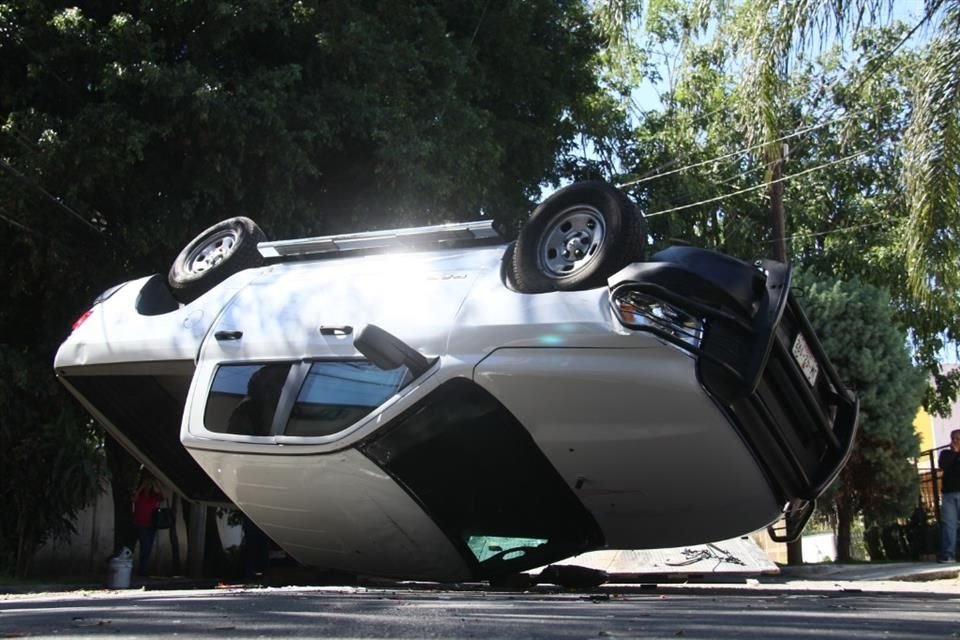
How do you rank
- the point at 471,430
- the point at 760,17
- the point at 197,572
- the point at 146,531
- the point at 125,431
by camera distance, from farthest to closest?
1. the point at 197,572
2. the point at 146,531
3. the point at 760,17
4. the point at 125,431
5. the point at 471,430

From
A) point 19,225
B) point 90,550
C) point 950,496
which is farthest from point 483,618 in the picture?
point 90,550

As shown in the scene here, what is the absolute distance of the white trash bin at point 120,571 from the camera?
39.5 feet

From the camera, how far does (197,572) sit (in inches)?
600

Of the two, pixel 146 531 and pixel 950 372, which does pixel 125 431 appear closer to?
pixel 146 531

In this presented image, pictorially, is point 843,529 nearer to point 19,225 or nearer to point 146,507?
point 146,507

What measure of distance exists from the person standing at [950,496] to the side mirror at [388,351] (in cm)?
801

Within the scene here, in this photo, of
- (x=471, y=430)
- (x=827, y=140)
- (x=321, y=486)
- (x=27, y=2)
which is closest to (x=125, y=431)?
(x=321, y=486)

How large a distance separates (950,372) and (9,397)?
17.2 metres

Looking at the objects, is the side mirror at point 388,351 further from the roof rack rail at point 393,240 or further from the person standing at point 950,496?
the person standing at point 950,496

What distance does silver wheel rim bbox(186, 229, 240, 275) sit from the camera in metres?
8.78

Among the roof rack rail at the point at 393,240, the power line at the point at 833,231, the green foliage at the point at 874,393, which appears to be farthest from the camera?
the power line at the point at 833,231

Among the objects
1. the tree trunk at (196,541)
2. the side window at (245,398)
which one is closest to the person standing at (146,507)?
the tree trunk at (196,541)

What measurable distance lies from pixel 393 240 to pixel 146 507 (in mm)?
6512

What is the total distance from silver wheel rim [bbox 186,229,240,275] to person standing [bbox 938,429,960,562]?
26.4 ft
